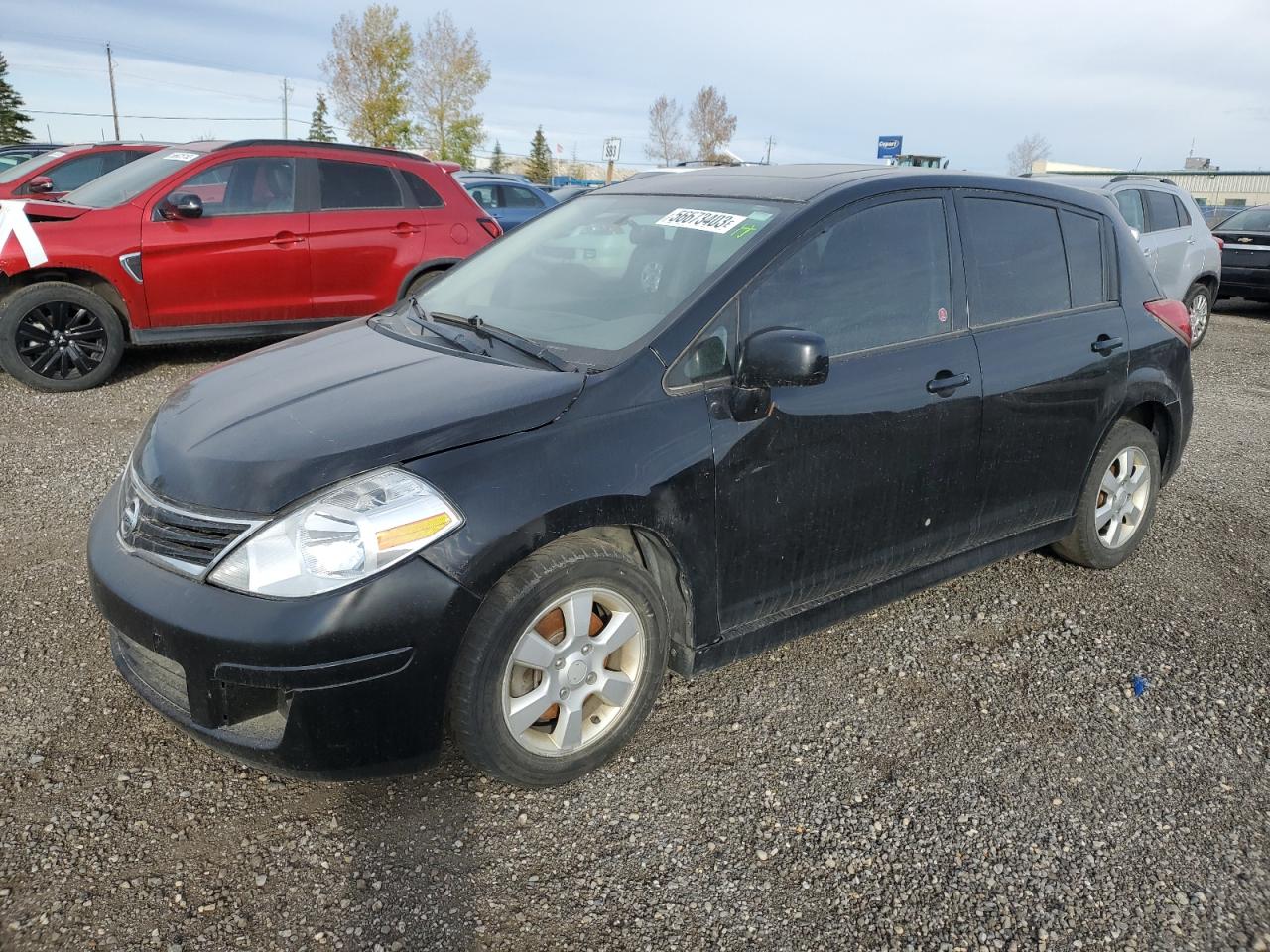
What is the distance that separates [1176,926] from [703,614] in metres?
1.41

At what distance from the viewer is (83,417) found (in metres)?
6.58

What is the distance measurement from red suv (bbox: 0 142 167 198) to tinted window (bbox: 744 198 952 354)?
8650mm

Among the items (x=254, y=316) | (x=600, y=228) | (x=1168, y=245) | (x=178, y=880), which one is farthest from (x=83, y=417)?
(x=1168, y=245)

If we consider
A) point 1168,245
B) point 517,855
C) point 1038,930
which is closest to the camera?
point 1038,930

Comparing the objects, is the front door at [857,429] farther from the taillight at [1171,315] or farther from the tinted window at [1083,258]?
the taillight at [1171,315]

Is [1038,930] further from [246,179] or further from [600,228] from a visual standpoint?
[246,179]

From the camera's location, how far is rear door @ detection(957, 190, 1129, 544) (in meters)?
3.61

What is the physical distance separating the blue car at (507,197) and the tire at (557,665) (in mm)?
12828

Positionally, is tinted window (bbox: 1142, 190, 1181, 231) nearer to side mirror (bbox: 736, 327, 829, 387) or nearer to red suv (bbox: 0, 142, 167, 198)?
side mirror (bbox: 736, 327, 829, 387)

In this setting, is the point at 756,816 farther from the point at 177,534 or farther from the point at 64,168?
the point at 64,168

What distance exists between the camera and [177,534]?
2.55 metres

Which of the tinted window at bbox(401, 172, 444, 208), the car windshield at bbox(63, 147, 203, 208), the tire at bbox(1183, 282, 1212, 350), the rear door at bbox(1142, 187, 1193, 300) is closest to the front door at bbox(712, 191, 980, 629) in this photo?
the tinted window at bbox(401, 172, 444, 208)

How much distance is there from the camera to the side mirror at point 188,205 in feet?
23.6

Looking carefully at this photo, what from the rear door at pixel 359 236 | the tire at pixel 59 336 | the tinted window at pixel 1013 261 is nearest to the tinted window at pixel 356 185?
the rear door at pixel 359 236
